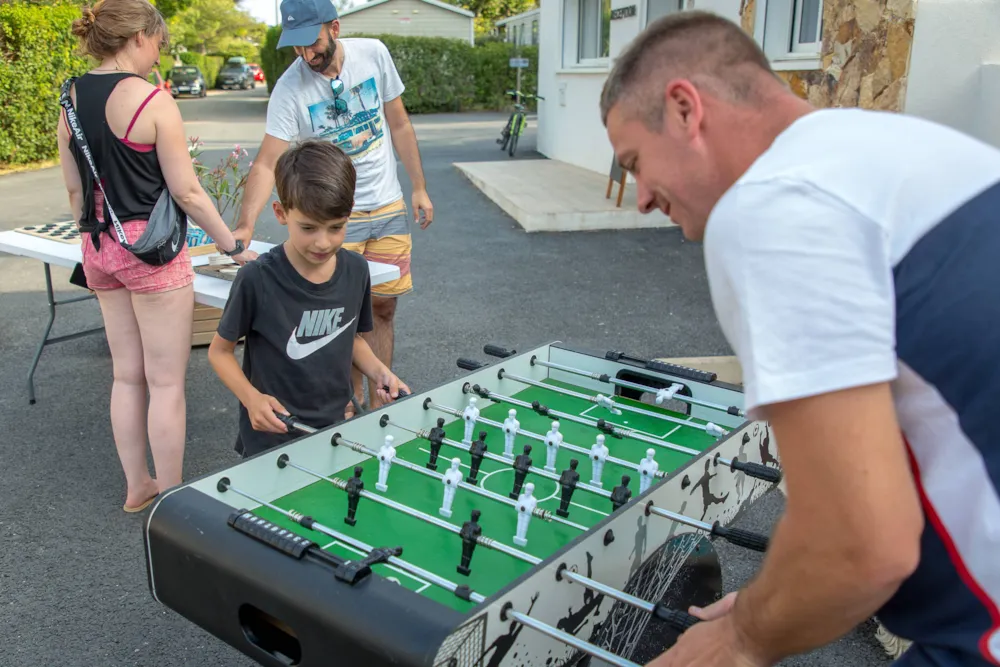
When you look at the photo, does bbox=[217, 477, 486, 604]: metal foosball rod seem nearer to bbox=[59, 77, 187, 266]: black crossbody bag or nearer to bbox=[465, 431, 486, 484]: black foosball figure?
bbox=[465, 431, 486, 484]: black foosball figure

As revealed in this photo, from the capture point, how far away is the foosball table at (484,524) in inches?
59.8

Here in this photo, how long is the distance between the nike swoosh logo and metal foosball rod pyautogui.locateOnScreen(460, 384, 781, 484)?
528mm

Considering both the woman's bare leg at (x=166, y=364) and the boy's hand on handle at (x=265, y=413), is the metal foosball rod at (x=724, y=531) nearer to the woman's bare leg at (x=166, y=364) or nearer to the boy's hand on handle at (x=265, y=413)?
the boy's hand on handle at (x=265, y=413)

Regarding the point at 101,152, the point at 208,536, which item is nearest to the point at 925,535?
the point at 208,536

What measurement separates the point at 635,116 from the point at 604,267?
6.42m

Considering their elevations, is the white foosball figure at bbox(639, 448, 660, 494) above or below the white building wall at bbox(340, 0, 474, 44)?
below

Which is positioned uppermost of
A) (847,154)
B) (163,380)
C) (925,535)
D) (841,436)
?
(847,154)

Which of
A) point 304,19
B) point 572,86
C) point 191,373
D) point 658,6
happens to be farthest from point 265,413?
point 572,86

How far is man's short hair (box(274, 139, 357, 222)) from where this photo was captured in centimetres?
271

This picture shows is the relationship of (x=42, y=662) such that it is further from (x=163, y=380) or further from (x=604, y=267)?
(x=604, y=267)

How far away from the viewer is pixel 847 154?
1081 mm

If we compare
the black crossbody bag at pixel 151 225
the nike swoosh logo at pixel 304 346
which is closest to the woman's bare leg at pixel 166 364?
the black crossbody bag at pixel 151 225

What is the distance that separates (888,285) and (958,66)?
201 inches

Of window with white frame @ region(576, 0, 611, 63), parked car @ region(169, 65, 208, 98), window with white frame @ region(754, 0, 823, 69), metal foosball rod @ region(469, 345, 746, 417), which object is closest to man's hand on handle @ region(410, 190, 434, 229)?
metal foosball rod @ region(469, 345, 746, 417)
